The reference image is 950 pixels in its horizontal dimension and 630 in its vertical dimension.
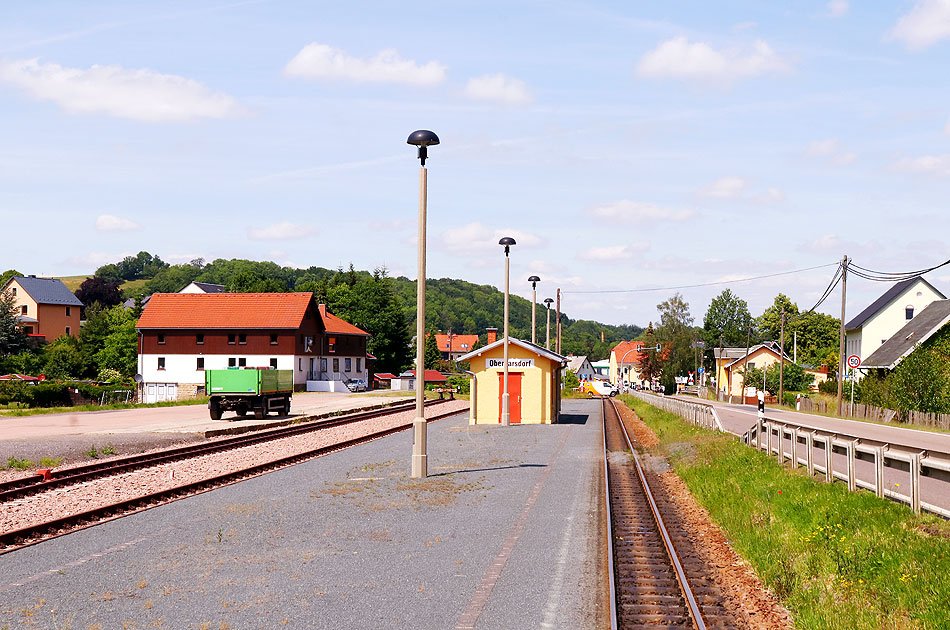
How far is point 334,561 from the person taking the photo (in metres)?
10.9

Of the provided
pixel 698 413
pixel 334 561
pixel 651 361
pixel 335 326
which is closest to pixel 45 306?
pixel 335 326

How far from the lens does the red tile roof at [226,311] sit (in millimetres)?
73438

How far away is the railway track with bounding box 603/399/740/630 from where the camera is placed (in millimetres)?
8531

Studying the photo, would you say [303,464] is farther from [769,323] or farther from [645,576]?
[769,323]

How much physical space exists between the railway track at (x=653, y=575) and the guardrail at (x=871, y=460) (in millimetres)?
2874

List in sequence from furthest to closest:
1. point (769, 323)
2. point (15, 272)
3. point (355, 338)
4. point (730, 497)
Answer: point (15, 272)
point (769, 323)
point (355, 338)
point (730, 497)

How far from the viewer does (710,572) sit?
10.6 meters

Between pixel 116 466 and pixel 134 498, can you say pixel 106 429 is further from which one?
pixel 134 498

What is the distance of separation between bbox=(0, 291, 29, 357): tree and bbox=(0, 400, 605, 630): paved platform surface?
7246 centimetres

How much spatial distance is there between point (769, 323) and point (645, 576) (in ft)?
426

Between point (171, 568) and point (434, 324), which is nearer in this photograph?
point (171, 568)

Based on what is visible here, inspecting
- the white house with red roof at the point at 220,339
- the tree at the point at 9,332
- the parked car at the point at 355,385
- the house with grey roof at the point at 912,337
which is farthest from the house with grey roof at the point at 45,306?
the house with grey roof at the point at 912,337

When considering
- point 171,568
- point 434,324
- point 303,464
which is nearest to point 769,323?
point 434,324

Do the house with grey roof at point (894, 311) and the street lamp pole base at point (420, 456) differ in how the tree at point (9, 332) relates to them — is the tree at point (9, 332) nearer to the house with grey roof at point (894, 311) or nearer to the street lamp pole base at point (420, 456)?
the street lamp pole base at point (420, 456)
